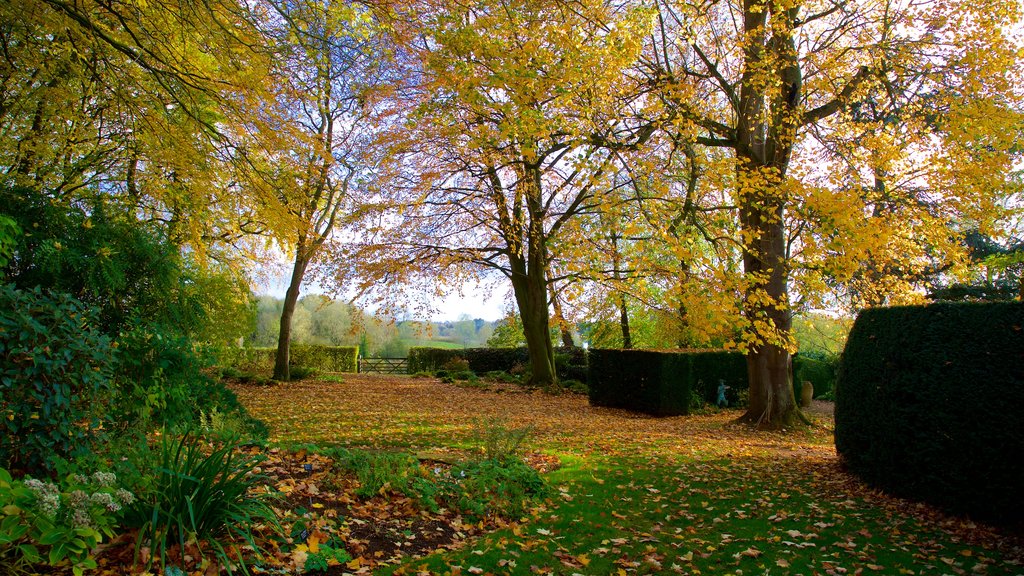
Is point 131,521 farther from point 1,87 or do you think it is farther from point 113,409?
point 1,87

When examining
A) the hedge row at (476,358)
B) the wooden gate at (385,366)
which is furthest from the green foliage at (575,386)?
the wooden gate at (385,366)

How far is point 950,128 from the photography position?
8555 mm

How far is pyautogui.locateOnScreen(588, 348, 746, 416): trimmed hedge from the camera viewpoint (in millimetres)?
12836

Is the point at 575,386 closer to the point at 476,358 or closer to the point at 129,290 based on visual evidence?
the point at 476,358

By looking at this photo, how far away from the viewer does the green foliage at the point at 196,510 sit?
110 inches

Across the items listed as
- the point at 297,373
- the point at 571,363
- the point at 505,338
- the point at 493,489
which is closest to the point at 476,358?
the point at 505,338

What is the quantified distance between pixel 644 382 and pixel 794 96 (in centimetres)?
656

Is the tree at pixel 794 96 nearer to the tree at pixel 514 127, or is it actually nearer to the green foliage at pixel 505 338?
the tree at pixel 514 127

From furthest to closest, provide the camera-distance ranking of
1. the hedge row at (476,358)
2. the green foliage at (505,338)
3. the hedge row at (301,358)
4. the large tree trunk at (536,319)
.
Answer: the hedge row at (476,358) < the green foliage at (505,338) < the large tree trunk at (536,319) < the hedge row at (301,358)

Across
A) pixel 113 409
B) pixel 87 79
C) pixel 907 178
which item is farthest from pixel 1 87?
pixel 907 178

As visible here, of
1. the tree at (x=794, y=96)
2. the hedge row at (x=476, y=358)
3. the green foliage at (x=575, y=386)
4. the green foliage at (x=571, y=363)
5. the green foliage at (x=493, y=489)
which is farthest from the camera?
the hedge row at (x=476, y=358)

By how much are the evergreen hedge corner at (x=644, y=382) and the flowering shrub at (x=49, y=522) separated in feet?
37.6

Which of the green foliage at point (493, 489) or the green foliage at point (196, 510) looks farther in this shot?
the green foliage at point (493, 489)

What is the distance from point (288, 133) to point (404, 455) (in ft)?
20.1
